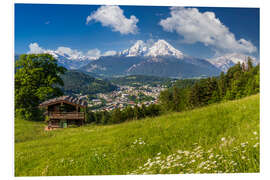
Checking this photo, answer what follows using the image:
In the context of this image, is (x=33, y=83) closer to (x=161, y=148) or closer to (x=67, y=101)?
(x=67, y=101)

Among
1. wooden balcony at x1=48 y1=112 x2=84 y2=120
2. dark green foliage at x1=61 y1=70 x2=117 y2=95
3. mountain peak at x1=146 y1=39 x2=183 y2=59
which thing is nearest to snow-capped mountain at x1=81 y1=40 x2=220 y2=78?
mountain peak at x1=146 y1=39 x2=183 y2=59

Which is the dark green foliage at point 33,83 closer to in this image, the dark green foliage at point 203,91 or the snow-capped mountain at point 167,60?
the snow-capped mountain at point 167,60

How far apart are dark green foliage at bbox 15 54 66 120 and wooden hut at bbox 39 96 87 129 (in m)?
0.36

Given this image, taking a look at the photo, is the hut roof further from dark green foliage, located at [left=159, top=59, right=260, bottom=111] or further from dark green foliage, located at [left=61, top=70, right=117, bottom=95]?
dark green foliage, located at [left=159, top=59, right=260, bottom=111]

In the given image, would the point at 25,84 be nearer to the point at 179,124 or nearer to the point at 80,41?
the point at 80,41

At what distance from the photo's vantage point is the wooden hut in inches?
231

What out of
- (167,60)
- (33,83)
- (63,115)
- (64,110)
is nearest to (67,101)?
(64,110)

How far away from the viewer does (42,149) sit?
4809mm

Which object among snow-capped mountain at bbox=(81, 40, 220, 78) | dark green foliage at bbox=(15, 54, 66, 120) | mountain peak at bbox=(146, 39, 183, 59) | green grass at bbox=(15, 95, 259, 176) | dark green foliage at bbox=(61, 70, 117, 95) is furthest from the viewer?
snow-capped mountain at bbox=(81, 40, 220, 78)

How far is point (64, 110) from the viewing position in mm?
5898

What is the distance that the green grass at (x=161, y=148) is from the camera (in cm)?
337

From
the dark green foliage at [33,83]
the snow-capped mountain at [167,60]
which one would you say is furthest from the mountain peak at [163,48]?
the dark green foliage at [33,83]

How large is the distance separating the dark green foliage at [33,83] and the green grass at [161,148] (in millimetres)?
1074

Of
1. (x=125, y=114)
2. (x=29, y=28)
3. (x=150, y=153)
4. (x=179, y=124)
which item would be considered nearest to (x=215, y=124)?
(x=179, y=124)
